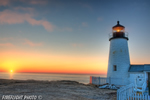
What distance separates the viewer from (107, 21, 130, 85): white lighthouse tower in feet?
57.7

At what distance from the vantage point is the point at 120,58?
58.6 ft

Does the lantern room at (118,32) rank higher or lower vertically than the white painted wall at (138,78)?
higher

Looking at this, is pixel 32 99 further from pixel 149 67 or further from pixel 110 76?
pixel 149 67

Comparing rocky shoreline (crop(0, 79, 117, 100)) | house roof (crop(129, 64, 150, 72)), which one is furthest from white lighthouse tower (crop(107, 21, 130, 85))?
rocky shoreline (crop(0, 79, 117, 100))

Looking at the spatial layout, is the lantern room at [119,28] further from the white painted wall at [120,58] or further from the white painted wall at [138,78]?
the white painted wall at [138,78]

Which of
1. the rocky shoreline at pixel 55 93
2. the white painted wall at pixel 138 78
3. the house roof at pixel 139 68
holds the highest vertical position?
the house roof at pixel 139 68

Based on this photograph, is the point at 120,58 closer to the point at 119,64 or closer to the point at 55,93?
the point at 119,64

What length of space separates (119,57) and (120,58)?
0.60 ft

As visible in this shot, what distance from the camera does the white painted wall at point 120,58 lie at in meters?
17.6

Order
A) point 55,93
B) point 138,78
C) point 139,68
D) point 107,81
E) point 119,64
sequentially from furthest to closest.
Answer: point 107,81, point 119,64, point 139,68, point 138,78, point 55,93

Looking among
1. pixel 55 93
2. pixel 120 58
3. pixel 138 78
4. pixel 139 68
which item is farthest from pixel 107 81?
pixel 55 93

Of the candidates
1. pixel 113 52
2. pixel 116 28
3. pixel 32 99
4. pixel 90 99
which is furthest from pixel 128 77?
pixel 32 99

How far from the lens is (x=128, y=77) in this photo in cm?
1722

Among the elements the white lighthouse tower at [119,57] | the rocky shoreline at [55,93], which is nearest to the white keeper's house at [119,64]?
the white lighthouse tower at [119,57]
